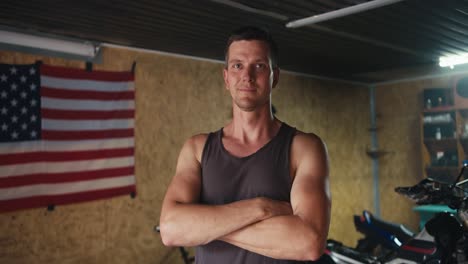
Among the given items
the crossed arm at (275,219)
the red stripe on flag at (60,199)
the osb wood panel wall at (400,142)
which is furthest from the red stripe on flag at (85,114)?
the osb wood panel wall at (400,142)

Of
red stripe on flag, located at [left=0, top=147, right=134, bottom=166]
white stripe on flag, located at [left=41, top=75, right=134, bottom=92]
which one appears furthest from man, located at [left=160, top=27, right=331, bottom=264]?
white stripe on flag, located at [left=41, top=75, right=134, bottom=92]

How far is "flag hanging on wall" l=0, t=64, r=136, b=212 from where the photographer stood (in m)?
3.49

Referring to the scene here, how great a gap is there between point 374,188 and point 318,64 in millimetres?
3222

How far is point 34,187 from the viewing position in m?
3.61

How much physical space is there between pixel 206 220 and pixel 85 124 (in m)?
2.76

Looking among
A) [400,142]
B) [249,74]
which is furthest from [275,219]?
[400,142]

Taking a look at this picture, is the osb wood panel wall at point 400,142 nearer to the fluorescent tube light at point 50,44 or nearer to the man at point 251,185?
the fluorescent tube light at point 50,44

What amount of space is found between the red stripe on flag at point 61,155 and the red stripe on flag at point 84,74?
2.33ft

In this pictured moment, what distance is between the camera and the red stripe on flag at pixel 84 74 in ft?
12.2

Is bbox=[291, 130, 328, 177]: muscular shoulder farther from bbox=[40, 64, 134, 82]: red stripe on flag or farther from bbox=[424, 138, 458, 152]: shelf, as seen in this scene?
bbox=[424, 138, 458, 152]: shelf

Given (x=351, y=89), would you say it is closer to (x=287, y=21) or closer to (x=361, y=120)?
(x=361, y=120)

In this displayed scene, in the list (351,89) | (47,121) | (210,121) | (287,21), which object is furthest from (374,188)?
(47,121)

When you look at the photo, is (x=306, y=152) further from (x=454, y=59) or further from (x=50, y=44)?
(x=454, y=59)

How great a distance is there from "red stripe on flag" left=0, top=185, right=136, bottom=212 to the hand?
281 cm
